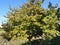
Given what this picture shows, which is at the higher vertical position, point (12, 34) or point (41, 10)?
point (41, 10)

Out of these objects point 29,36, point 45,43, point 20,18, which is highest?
point 20,18

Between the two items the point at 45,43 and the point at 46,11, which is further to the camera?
the point at 45,43

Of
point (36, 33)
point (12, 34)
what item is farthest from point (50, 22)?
point (12, 34)

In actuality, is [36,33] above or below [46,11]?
below

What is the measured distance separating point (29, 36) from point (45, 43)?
5255 millimetres

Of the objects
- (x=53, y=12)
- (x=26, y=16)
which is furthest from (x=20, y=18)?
(x=53, y=12)

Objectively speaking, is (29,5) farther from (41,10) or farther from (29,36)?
(29,36)

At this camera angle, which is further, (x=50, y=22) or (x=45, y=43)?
(x=45, y=43)

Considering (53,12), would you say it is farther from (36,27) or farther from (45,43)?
(45,43)

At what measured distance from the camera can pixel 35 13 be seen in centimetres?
2500

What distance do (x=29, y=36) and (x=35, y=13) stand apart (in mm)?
2793

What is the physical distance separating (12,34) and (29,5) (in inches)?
154

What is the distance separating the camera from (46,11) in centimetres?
2523

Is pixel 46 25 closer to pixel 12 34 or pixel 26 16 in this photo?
pixel 26 16
